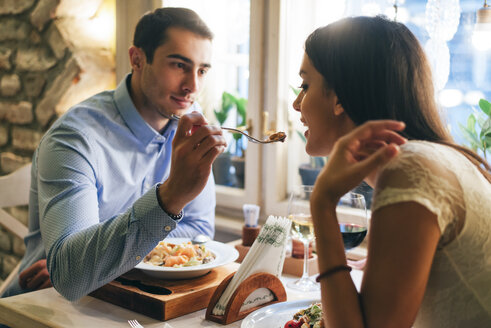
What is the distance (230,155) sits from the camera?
262cm

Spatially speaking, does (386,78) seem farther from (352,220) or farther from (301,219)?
(301,219)

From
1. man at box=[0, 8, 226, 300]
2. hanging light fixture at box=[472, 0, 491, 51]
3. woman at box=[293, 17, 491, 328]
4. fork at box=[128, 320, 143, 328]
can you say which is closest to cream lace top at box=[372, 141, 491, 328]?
woman at box=[293, 17, 491, 328]

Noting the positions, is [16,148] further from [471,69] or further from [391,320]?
[391,320]

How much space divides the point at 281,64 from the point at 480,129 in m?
0.91

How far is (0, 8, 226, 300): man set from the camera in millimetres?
1155

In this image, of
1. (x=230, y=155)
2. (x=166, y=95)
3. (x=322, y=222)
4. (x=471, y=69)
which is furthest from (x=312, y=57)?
(x=230, y=155)

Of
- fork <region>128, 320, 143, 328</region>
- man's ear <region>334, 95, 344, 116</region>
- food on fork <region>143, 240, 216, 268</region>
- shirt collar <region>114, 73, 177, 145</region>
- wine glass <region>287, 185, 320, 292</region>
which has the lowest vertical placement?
fork <region>128, 320, 143, 328</region>

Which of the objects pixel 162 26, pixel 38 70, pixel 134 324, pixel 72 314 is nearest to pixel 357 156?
pixel 134 324

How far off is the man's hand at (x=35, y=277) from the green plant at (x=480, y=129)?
144cm

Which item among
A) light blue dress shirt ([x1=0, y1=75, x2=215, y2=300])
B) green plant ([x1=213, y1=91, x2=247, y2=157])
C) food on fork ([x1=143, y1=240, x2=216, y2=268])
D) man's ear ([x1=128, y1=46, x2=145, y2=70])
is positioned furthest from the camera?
green plant ([x1=213, y1=91, x2=247, y2=157])

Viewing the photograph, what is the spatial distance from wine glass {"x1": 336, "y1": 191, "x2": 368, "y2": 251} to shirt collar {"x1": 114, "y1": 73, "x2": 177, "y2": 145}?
781 millimetres

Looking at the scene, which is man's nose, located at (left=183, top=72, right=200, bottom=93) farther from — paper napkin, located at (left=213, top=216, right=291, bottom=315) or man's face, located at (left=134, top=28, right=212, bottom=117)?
paper napkin, located at (left=213, top=216, right=291, bottom=315)

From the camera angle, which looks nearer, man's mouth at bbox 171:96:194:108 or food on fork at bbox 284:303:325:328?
food on fork at bbox 284:303:325:328

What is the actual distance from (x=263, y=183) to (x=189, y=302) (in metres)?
1.24
